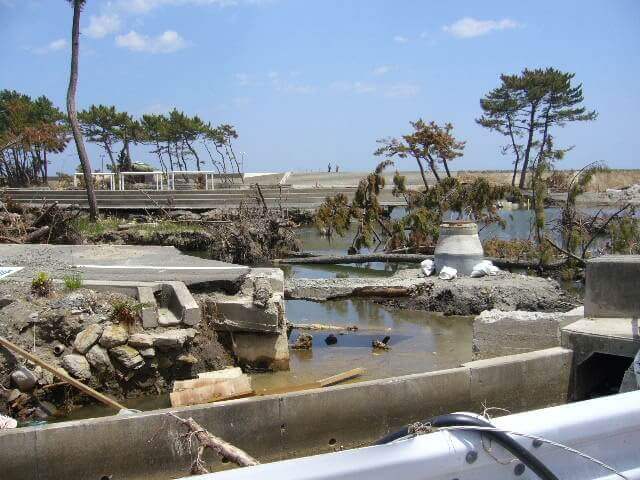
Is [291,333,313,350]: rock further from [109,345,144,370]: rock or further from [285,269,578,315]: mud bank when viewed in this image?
[285,269,578,315]: mud bank

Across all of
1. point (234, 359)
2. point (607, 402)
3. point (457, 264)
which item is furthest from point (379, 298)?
point (607, 402)

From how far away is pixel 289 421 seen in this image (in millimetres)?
5777

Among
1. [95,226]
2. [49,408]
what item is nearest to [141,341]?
[49,408]

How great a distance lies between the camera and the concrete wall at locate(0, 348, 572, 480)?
506cm

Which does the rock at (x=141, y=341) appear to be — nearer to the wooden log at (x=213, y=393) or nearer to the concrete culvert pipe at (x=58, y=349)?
the concrete culvert pipe at (x=58, y=349)

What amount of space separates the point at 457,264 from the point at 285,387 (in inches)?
295

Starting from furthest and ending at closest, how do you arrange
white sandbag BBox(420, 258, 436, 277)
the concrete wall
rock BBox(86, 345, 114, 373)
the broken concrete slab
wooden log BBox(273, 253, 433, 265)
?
wooden log BBox(273, 253, 433, 265)
white sandbag BBox(420, 258, 436, 277)
the broken concrete slab
rock BBox(86, 345, 114, 373)
the concrete wall

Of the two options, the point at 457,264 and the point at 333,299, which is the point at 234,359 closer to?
the point at 333,299

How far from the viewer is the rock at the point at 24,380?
772cm

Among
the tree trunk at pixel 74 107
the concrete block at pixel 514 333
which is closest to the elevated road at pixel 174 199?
the tree trunk at pixel 74 107

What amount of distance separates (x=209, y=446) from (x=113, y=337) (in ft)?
12.2

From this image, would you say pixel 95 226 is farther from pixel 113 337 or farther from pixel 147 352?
pixel 147 352

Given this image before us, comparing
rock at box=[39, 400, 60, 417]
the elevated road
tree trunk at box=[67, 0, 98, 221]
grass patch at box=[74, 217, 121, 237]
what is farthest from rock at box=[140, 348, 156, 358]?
the elevated road

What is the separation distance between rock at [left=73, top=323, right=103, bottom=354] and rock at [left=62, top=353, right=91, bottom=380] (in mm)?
113
